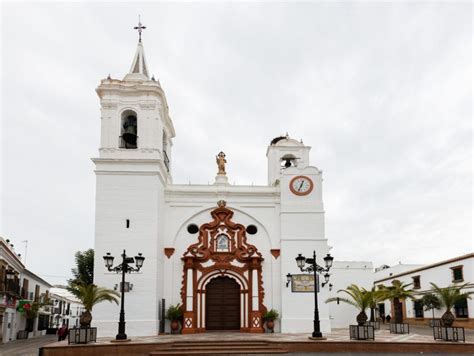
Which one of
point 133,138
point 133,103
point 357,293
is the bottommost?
point 357,293

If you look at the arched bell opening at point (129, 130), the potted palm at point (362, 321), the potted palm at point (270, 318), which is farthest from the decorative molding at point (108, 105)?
the potted palm at point (362, 321)

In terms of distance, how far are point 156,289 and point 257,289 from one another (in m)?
4.48

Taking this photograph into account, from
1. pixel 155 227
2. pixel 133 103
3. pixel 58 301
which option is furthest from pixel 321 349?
pixel 58 301

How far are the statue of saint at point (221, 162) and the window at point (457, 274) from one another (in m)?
15.8

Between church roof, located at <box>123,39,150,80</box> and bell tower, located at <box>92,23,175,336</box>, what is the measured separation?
0.11m

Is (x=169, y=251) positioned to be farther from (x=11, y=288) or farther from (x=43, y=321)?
(x=43, y=321)

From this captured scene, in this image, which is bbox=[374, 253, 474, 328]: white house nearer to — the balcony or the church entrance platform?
the church entrance platform

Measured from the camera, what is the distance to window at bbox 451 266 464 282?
30.0m

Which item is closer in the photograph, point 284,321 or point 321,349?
point 321,349

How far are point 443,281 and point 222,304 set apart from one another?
1647 cm

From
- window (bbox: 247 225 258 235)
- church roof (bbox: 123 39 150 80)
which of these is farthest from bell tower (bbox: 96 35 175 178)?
window (bbox: 247 225 258 235)

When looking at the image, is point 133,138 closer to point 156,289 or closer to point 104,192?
point 104,192

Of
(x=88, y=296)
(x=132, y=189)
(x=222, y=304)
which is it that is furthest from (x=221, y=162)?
(x=88, y=296)

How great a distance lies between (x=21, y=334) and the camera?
32.3 metres
